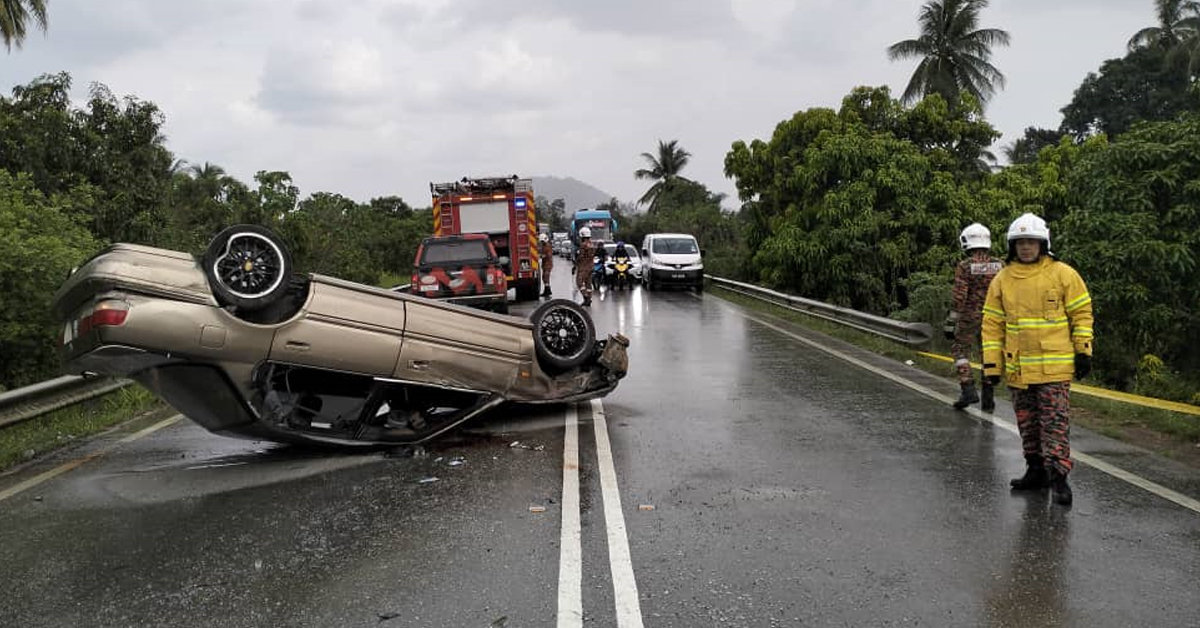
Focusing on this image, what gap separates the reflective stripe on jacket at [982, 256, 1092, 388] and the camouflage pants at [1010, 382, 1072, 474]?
88 mm

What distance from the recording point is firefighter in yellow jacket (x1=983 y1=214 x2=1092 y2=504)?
5.67 meters

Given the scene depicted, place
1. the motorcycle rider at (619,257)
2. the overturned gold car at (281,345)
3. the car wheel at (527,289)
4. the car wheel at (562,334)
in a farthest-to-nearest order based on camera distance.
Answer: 1. the motorcycle rider at (619,257)
2. the car wheel at (527,289)
3. the car wheel at (562,334)
4. the overturned gold car at (281,345)

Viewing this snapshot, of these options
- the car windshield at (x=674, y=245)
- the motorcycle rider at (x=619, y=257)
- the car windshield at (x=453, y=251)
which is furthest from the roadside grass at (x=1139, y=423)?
the motorcycle rider at (x=619, y=257)

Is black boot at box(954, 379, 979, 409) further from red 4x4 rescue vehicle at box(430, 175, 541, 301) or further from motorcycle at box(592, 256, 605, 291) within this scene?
motorcycle at box(592, 256, 605, 291)

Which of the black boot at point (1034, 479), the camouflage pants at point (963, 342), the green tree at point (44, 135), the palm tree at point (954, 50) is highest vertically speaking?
the palm tree at point (954, 50)

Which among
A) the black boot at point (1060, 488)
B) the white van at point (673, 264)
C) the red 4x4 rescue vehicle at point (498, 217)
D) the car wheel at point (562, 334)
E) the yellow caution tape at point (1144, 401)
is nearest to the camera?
the black boot at point (1060, 488)

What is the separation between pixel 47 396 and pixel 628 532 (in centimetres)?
613

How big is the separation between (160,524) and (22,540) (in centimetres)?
72

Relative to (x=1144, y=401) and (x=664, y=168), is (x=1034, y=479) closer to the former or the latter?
(x=1144, y=401)

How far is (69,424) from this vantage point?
8.65 meters

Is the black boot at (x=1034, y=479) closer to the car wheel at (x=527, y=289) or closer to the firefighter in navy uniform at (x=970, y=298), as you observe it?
the firefighter in navy uniform at (x=970, y=298)

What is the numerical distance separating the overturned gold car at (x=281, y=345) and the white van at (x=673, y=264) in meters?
19.7

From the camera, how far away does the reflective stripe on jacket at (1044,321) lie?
18.7 ft

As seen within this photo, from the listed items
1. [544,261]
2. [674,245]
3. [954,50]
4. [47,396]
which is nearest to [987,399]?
[47,396]
